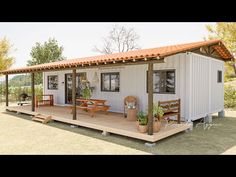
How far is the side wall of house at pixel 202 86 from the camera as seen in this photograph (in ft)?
24.6

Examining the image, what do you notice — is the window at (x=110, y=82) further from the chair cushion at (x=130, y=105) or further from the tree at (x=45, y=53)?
the tree at (x=45, y=53)

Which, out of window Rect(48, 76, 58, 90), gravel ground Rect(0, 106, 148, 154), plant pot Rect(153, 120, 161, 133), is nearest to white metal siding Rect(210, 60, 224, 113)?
plant pot Rect(153, 120, 161, 133)

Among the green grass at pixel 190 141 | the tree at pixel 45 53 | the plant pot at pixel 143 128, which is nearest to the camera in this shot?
the green grass at pixel 190 141

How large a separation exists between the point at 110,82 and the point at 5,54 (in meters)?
16.8

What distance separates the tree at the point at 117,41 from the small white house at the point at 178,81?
19.5 meters

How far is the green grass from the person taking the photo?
5.11m

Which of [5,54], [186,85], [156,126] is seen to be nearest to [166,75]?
[186,85]

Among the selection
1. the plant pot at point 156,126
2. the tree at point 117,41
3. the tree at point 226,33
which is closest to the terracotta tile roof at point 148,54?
the plant pot at point 156,126

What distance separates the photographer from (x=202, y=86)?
841 cm

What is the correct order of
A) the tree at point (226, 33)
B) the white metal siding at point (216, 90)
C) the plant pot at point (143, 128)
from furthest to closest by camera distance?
the tree at point (226, 33), the white metal siding at point (216, 90), the plant pot at point (143, 128)

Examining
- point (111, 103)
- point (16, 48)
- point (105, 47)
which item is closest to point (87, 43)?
point (105, 47)

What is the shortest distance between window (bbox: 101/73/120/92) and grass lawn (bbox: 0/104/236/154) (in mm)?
3151
